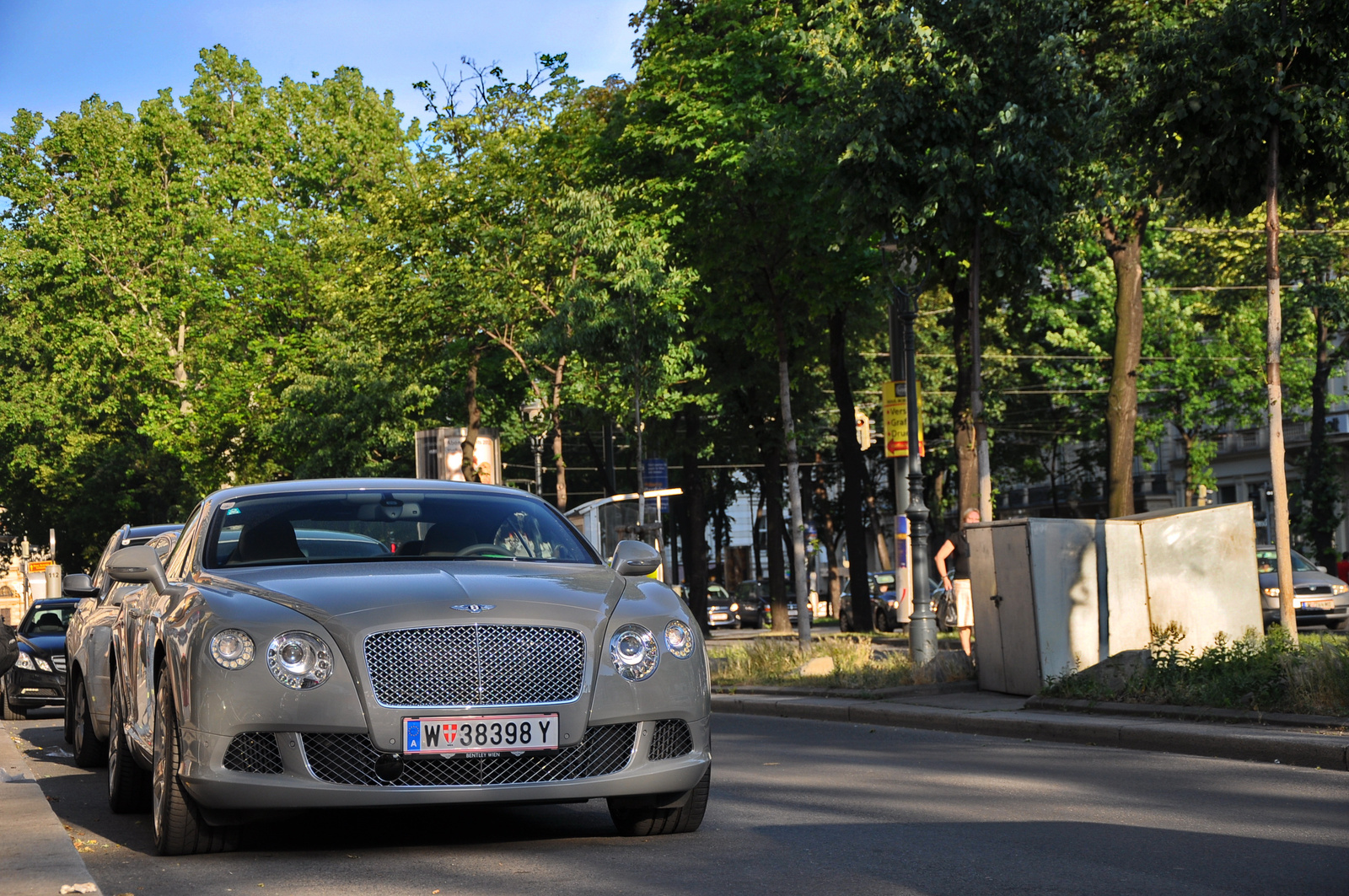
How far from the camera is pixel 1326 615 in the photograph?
1094 inches

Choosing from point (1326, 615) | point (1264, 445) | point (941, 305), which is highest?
point (941, 305)

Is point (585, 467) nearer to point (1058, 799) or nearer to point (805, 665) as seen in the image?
point (805, 665)

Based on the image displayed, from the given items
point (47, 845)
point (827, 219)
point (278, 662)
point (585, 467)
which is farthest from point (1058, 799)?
point (585, 467)

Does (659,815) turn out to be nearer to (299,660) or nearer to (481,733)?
(481,733)

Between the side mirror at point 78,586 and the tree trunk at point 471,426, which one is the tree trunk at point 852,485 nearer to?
the tree trunk at point 471,426

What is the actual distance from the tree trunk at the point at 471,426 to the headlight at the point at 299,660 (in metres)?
27.5

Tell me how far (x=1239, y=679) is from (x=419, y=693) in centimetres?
779

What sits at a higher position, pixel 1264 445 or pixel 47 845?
pixel 1264 445

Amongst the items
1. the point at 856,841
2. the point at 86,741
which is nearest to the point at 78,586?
the point at 86,741

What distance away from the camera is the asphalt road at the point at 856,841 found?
6.11 metres

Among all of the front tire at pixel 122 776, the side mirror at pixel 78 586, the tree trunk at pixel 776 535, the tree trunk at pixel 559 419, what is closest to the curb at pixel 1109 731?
the front tire at pixel 122 776

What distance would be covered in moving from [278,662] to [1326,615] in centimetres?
2478

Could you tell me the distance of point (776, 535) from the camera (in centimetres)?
4544

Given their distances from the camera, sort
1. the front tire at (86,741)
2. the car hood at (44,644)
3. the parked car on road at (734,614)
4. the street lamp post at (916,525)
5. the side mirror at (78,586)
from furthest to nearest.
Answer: the parked car on road at (734,614) < the car hood at (44,644) < the street lamp post at (916,525) < the front tire at (86,741) < the side mirror at (78,586)
